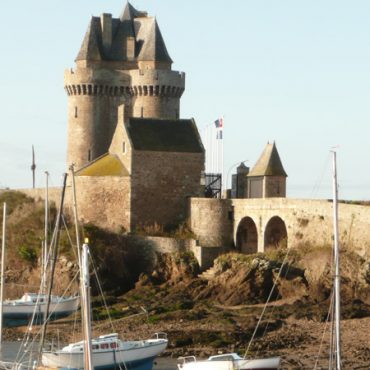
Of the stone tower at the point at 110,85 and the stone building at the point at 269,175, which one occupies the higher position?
the stone tower at the point at 110,85

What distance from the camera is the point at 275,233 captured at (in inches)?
2345

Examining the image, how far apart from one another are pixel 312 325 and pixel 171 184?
16182mm

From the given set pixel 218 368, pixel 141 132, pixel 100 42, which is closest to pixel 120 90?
pixel 100 42

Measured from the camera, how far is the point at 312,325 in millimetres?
47219

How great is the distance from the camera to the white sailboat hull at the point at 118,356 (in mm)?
40562

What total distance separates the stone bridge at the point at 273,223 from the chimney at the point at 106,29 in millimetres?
11794

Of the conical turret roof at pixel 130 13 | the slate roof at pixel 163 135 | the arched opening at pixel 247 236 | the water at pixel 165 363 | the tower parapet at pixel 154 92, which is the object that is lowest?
the water at pixel 165 363

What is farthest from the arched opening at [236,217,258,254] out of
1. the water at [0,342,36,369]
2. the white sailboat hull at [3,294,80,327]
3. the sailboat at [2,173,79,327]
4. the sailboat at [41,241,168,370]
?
the sailboat at [41,241,168,370]

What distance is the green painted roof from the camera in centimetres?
6150

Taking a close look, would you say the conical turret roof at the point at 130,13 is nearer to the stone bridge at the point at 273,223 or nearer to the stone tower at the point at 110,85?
the stone tower at the point at 110,85

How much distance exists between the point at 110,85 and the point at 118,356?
29.4 m

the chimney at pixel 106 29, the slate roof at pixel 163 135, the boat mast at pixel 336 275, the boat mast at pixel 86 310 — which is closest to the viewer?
the boat mast at pixel 86 310

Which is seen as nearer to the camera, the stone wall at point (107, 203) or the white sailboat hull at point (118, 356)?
the white sailboat hull at point (118, 356)

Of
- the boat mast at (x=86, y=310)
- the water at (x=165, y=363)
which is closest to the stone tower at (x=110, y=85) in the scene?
the water at (x=165, y=363)
